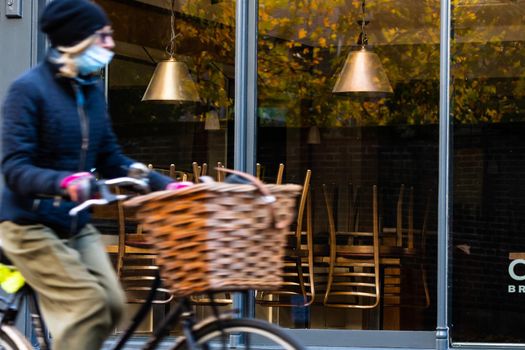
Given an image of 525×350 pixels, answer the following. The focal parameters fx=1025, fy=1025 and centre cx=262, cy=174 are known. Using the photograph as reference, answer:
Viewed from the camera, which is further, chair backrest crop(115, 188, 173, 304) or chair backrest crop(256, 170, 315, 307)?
chair backrest crop(256, 170, 315, 307)

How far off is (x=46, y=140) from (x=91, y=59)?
0.32 m

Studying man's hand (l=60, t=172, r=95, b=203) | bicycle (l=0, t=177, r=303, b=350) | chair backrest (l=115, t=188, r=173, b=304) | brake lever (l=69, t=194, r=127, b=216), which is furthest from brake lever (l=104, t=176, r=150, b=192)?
chair backrest (l=115, t=188, r=173, b=304)

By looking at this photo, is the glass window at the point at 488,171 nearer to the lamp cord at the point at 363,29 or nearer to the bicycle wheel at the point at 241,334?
the lamp cord at the point at 363,29

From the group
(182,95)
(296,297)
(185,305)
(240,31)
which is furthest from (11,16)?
(185,305)

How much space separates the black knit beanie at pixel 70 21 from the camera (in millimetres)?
3471

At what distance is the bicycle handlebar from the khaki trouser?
153mm

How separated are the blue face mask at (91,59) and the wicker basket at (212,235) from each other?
544 millimetres

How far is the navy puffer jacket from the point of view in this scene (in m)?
3.33

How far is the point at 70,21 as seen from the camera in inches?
137

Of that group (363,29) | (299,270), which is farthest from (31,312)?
(363,29)

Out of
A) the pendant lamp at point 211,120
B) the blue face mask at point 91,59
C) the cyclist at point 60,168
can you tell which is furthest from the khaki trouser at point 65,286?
the pendant lamp at point 211,120

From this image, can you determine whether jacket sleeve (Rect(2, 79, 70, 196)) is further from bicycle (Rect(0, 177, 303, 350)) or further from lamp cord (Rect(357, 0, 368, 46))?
lamp cord (Rect(357, 0, 368, 46))

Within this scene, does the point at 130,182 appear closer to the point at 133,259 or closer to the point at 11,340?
the point at 11,340

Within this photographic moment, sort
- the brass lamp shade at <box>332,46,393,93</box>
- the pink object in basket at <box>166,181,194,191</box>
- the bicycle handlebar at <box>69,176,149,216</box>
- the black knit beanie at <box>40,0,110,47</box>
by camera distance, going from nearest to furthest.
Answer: the bicycle handlebar at <box>69,176,149,216</box>, the black knit beanie at <box>40,0,110,47</box>, the pink object in basket at <box>166,181,194,191</box>, the brass lamp shade at <box>332,46,393,93</box>
